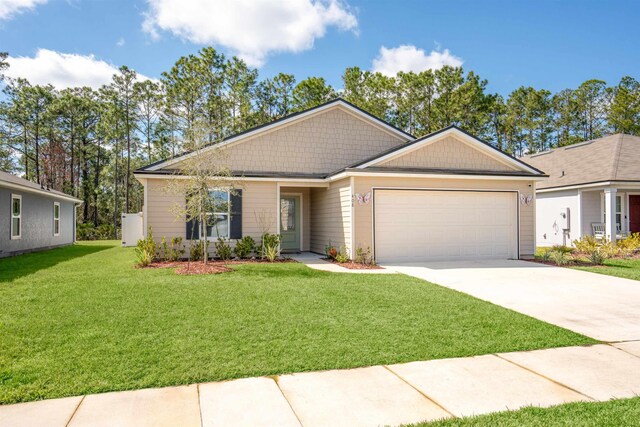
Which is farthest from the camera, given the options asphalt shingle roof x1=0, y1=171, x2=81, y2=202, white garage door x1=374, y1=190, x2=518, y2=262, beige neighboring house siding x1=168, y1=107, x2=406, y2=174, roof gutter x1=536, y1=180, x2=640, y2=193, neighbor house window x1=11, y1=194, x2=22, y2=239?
roof gutter x1=536, y1=180, x2=640, y2=193

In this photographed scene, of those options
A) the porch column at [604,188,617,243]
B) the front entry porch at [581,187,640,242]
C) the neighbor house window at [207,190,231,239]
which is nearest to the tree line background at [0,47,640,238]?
the front entry porch at [581,187,640,242]

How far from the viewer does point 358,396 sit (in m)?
3.49

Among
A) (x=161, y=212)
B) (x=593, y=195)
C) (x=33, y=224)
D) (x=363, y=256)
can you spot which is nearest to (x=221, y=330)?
(x=363, y=256)

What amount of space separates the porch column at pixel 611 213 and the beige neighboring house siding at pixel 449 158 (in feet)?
16.7

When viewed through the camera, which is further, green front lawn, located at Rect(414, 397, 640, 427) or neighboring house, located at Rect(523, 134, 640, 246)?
neighboring house, located at Rect(523, 134, 640, 246)

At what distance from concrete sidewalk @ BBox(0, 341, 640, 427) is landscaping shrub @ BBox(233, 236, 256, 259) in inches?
371

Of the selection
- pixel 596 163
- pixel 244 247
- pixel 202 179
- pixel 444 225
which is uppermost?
pixel 596 163

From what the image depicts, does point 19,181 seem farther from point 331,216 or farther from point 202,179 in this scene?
point 331,216

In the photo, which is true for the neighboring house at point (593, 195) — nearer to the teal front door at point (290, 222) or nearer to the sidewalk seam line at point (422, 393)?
the teal front door at point (290, 222)

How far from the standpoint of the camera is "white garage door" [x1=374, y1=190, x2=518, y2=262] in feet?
41.8

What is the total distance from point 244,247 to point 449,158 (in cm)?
734

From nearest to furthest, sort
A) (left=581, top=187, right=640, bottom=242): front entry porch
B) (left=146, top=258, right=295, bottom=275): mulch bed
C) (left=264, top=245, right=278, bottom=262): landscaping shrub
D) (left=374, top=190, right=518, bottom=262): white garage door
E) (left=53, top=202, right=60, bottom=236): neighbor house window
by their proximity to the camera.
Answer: (left=146, top=258, right=295, bottom=275): mulch bed < (left=264, top=245, right=278, bottom=262): landscaping shrub < (left=374, top=190, right=518, bottom=262): white garage door < (left=581, top=187, right=640, bottom=242): front entry porch < (left=53, top=202, right=60, bottom=236): neighbor house window

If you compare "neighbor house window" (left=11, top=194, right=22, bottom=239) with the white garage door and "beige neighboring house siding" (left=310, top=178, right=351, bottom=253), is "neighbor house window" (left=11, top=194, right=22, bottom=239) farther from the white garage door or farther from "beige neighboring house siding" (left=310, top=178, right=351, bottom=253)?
the white garage door

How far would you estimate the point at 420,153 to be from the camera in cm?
1335
